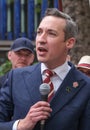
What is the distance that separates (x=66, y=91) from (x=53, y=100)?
14cm

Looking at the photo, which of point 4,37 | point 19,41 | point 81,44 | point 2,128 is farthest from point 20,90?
point 4,37

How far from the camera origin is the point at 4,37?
13.0 meters

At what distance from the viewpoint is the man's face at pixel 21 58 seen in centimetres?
595

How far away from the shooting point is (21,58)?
6031 millimetres

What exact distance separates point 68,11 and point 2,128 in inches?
180

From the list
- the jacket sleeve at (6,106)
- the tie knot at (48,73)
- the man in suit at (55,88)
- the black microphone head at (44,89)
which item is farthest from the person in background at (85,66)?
the black microphone head at (44,89)

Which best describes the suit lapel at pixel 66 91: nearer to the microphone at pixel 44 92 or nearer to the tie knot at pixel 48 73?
the tie knot at pixel 48 73

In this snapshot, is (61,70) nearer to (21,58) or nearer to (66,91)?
(66,91)

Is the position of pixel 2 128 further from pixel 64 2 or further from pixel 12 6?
pixel 12 6

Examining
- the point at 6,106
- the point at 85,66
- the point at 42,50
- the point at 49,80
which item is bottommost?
the point at 85,66

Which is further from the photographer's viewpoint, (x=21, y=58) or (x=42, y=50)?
(x=21, y=58)

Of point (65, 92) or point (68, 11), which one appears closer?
point (65, 92)

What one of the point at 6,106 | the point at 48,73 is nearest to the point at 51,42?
the point at 48,73

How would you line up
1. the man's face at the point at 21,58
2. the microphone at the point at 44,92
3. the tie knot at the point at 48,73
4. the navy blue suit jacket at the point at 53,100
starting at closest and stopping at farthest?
the microphone at the point at 44,92 < the navy blue suit jacket at the point at 53,100 < the tie knot at the point at 48,73 < the man's face at the point at 21,58
